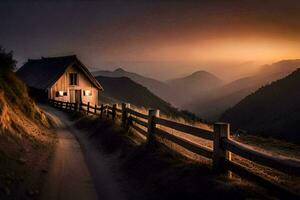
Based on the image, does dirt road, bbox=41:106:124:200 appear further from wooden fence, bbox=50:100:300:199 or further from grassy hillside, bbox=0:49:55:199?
wooden fence, bbox=50:100:300:199

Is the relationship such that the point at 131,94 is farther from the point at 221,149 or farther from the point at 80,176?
the point at 221,149

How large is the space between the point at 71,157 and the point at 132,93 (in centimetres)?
12494

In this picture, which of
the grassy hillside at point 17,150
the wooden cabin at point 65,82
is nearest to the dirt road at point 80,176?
the grassy hillside at point 17,150

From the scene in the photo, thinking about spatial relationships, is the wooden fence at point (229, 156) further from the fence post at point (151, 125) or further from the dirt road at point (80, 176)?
the dirt road at point (80, 176)

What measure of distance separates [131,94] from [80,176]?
126610 millimetres

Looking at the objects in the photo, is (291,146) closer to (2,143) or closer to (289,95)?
(2,143)

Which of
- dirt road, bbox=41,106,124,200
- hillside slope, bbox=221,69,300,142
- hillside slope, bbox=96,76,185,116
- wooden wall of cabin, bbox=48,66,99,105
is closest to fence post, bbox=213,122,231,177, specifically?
dirt road, bbox=41,106,124,200

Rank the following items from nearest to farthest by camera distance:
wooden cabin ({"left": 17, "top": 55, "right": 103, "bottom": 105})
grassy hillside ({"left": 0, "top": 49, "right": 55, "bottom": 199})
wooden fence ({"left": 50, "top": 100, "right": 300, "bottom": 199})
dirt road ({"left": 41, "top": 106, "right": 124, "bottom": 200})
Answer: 1. wooden fence ({"left": 50, "top": 100, "right": 300, "bottom": 199})
2. grassy hillside ({"left": 0, "top": 49, "right": 55, "bottom": 199})
3. dirt road ({"left": 41, "top": 106, "right": 124, "bottom": 200})
4. wooden cabin ({"left": 17, "top": 55, "right": 103, "bottom": 105})

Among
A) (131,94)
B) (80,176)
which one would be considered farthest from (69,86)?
(131,94)

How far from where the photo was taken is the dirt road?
8766mm

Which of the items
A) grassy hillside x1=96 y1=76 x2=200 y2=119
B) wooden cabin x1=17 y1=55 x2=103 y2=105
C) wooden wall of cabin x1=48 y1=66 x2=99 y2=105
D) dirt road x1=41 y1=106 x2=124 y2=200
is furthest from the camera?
grassy hillside x1=96 y1=76 x2=200 y2=119

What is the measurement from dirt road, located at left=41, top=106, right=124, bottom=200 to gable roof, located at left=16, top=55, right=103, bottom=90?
33814 mm

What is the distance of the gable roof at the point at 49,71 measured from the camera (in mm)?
47719

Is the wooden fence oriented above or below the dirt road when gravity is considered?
above
